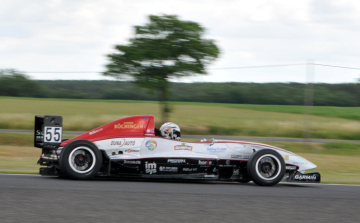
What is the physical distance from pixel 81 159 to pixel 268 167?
3204 mm

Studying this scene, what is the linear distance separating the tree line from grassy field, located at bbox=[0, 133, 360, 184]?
237cm

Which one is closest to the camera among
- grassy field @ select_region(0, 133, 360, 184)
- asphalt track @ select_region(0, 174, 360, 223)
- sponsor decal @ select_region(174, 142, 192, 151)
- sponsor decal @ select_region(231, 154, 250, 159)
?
asphalt track @ select_region(0, 174, 360, 223)

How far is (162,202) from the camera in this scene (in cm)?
580

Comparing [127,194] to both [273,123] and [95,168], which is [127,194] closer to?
[95,168]

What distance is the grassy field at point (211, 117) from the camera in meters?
21.1

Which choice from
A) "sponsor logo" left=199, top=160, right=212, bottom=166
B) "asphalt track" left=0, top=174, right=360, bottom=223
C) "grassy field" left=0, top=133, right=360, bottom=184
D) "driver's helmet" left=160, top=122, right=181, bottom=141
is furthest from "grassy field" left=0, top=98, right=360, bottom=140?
"asphalt track" left=0, top=174, right=360, bottom=223

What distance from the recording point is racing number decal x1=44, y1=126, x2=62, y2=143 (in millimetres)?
7875

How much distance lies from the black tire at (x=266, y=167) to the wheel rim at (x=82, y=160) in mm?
2676

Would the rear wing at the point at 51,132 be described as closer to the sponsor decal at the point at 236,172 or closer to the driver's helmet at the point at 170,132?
the driver's helmet at the point at 170,132

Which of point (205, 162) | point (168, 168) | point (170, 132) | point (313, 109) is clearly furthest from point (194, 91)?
point (168, 168)

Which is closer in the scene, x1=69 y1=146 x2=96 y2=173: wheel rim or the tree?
x1=69 y1=146 x2=96 y2=173: wheel rim

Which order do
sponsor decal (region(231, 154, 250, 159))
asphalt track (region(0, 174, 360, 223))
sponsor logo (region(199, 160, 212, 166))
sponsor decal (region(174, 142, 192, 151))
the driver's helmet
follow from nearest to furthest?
asphalt track (region(0, 174, 360, 223)) < sponsor logo (region(199, 160, 212, 166)) < sponsor decal (region(174, 142, 192, 151)) < sponsor decal (region(231, 154, 250, 159)) < the driver's helmet

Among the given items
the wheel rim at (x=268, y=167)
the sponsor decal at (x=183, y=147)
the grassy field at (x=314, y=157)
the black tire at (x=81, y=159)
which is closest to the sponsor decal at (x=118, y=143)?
the black tire at (x=81, y=159)

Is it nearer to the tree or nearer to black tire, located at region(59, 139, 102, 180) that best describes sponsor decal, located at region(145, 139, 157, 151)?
black tire, located at region(59, 139, 102, 180)
